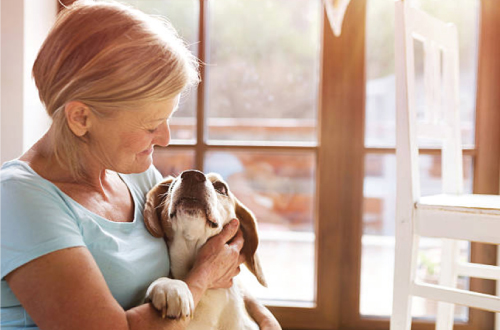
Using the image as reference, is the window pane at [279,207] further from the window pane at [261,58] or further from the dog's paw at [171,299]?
the dog's paw at [171,299]

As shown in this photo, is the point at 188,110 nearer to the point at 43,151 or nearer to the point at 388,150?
the point at 388,150

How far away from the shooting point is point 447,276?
→ 1.55 meters

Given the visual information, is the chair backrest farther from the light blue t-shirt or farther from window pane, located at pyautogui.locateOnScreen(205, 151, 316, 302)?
the light blue t-shirt

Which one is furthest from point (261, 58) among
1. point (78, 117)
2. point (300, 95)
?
point (78, 117)

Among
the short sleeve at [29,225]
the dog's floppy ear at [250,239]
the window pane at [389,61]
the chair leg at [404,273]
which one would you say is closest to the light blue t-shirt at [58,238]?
the short sleeve at [29,225]

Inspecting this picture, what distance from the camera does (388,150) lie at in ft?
5.72

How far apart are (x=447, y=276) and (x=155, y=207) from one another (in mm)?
993

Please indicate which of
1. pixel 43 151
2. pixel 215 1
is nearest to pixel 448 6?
pixel 215 1

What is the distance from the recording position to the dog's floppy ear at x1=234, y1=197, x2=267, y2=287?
1120 millimetres

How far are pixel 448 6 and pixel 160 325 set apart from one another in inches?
58.7

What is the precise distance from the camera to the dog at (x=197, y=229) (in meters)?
0.97

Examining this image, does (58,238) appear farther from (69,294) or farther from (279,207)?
(279,207)

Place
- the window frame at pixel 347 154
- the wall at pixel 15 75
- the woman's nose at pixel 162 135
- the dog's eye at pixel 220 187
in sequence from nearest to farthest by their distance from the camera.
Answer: the woman's nose at pixel 162 135 → the dog's eye at pixel 220 187 → the wall at pixel 15 75 → the window frame at pixel 347 154

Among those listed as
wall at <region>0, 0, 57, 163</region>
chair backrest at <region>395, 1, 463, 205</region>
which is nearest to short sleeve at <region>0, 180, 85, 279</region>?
wall at <region>0, 0, 57, 163</region>
